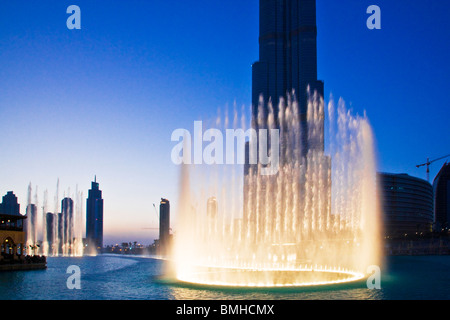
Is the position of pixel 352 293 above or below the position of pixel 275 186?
below

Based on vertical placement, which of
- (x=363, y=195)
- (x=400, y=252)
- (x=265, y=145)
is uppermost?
(x=265, y=145)

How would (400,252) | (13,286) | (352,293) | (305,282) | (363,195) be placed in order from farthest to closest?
(400,252)
(363,195)
(13,286)
(305,282)
(352,293)

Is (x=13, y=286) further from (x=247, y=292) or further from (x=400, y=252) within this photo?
(x=400, y=252)

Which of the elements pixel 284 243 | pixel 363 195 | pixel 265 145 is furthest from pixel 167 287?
pixel 265 145

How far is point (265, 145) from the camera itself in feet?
650

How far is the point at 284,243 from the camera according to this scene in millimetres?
140750

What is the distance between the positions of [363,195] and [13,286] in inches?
1761

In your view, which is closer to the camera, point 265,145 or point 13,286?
point 13,286
